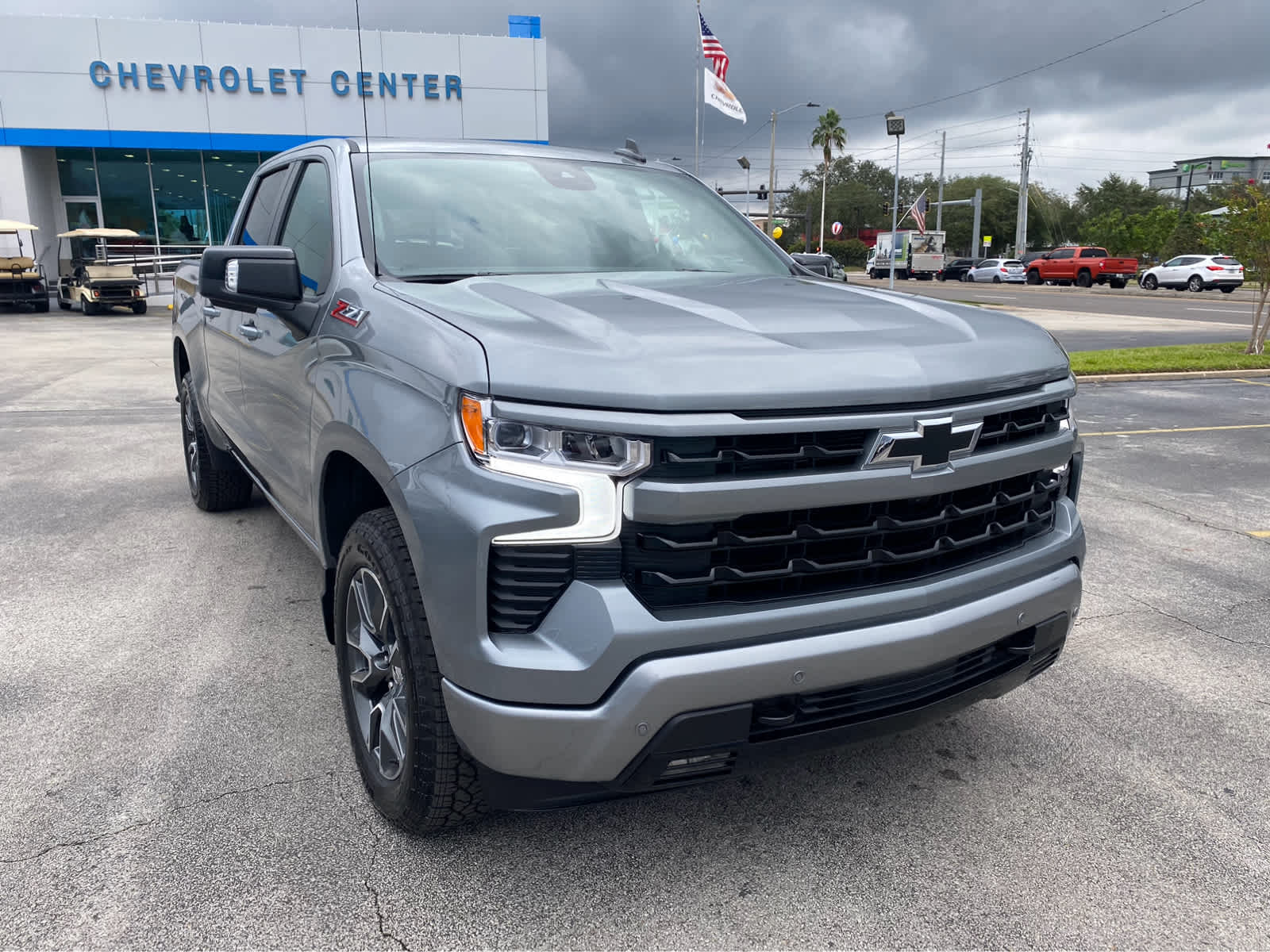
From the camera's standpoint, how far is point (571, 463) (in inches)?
81.9

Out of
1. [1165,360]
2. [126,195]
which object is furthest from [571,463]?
[126,195]

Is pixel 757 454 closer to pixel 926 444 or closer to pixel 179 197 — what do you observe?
pixel 926 444

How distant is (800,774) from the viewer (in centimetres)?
304

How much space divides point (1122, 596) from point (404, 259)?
368 cm

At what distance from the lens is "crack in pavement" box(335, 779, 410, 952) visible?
A: 2303 millimetres

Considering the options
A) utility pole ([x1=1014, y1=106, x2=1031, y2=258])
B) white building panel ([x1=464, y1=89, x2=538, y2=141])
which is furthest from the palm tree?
white building panel ([x1=464, y1=89, x2=538, y2=141])

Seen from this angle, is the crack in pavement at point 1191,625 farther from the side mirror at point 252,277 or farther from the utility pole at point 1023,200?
the utility pole at point 1023,200

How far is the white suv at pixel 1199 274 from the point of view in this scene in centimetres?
3841

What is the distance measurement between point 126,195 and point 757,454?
35319mm

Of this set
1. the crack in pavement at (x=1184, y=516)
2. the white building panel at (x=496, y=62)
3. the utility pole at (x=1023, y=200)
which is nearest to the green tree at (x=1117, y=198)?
the utility pole at (x=1023, y=200)

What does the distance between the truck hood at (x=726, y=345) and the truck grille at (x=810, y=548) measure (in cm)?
26

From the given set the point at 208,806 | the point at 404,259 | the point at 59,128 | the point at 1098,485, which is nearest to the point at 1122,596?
the point at 1098,485

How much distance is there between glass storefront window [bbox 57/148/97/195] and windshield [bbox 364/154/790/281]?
3322 cm

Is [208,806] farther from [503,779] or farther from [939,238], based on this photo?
[939,238]
